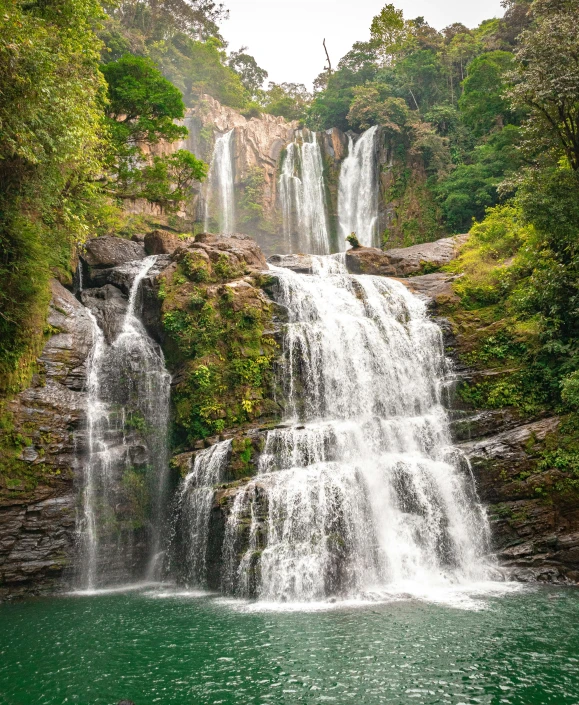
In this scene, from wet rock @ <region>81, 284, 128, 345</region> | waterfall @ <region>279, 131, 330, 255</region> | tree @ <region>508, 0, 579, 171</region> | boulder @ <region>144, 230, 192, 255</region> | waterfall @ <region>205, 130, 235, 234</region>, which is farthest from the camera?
waterfall @ <region>205, 130, 235, 234</region>

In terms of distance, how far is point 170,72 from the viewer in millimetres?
46094

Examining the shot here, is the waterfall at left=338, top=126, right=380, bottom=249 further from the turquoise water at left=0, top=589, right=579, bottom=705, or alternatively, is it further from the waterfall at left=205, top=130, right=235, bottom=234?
the turquoise water at left=0, top=589, right=579, bottom=705

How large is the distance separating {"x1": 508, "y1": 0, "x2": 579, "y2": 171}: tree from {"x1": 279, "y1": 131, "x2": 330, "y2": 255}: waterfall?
795 inches

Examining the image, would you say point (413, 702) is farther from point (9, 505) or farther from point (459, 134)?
point (459, 134)

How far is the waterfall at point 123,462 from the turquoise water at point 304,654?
350cm

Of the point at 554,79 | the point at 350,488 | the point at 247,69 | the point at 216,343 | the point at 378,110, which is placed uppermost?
the point at 247,69

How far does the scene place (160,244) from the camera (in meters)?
23.2

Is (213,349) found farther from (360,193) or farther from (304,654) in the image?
(360,193)

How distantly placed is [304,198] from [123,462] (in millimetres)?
27646

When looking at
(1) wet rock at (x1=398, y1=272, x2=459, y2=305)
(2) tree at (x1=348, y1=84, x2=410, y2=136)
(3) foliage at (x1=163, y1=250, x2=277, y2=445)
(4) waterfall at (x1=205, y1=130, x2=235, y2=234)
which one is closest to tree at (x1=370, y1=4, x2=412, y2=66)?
(2) tree at (x1=348, y1=84, x2=410, y2=136)

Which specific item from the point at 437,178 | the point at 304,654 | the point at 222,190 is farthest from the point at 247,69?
the point at 304,654

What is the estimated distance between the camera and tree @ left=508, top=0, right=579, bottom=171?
47.8 feet

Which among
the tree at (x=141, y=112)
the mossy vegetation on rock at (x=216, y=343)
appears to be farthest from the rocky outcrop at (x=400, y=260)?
the tree at (x=141, y=112)

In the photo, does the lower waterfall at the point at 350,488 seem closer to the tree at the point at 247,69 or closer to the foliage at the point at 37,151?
the foliage at the point at 37,151
